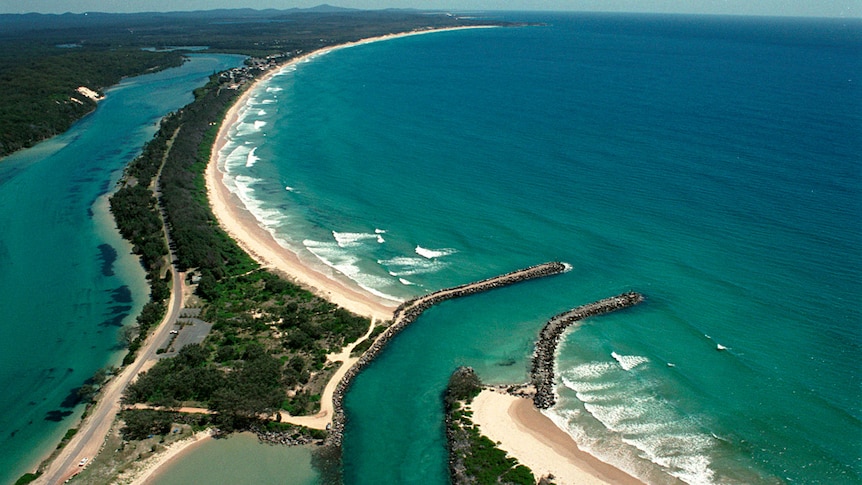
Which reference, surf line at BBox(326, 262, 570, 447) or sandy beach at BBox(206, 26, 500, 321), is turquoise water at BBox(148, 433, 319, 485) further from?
sandy beach at BBox(206, 26, 500, 321)

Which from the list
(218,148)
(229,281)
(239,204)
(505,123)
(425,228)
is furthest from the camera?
(505,123)

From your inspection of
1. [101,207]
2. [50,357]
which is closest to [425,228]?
[50,357]

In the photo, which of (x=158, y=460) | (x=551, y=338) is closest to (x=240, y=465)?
(x=158, y=460)

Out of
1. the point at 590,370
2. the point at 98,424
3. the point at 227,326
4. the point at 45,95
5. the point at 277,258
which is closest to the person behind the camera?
the point at 98,424

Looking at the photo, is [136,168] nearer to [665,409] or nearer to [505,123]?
[505,123]

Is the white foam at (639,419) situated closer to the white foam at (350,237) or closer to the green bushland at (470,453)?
the green bushland at (470,453)

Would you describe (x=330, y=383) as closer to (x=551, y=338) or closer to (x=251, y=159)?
(x=551, y=338)
